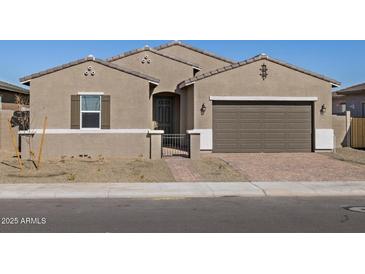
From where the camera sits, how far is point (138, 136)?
Result: 19391mm

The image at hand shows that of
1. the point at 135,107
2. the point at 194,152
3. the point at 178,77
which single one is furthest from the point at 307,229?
the point at 178,77

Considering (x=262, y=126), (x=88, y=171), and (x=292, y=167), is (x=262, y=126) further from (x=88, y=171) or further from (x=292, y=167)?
(x=88, y=171)

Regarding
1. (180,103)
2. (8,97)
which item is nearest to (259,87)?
(180,103)

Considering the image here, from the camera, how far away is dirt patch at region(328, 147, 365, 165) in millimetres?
19500

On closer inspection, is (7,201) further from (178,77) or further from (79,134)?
(178,77)

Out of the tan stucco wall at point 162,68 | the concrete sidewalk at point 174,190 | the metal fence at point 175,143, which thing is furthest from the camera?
the tan stucco wall at point 162,68

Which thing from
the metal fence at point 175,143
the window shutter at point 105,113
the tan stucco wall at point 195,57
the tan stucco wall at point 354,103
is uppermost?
the tan stucco wall at point 195,57

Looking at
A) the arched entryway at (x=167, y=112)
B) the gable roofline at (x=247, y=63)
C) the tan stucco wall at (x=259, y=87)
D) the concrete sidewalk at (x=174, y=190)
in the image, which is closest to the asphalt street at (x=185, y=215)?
the concrete sidewalk at (x=174, y=190)

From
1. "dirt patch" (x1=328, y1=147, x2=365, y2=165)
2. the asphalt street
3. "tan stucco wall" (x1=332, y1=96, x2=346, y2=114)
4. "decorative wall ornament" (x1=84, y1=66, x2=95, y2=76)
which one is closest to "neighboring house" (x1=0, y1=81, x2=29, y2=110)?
"decorative wall ornament" (x1=84, y1=66, x2=95, y2=76)

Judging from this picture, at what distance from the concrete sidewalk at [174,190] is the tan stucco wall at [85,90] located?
20.6 feet

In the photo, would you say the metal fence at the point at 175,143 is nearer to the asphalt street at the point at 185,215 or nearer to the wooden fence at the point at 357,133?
the wooden fence at the point at 357,133

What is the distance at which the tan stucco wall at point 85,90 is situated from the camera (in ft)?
63.4

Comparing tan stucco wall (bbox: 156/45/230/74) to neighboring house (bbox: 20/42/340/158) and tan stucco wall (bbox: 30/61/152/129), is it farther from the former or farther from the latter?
tan stucco wall (bbox: 30/61/152/129)

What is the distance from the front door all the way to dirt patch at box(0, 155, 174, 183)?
6029 millimetres
